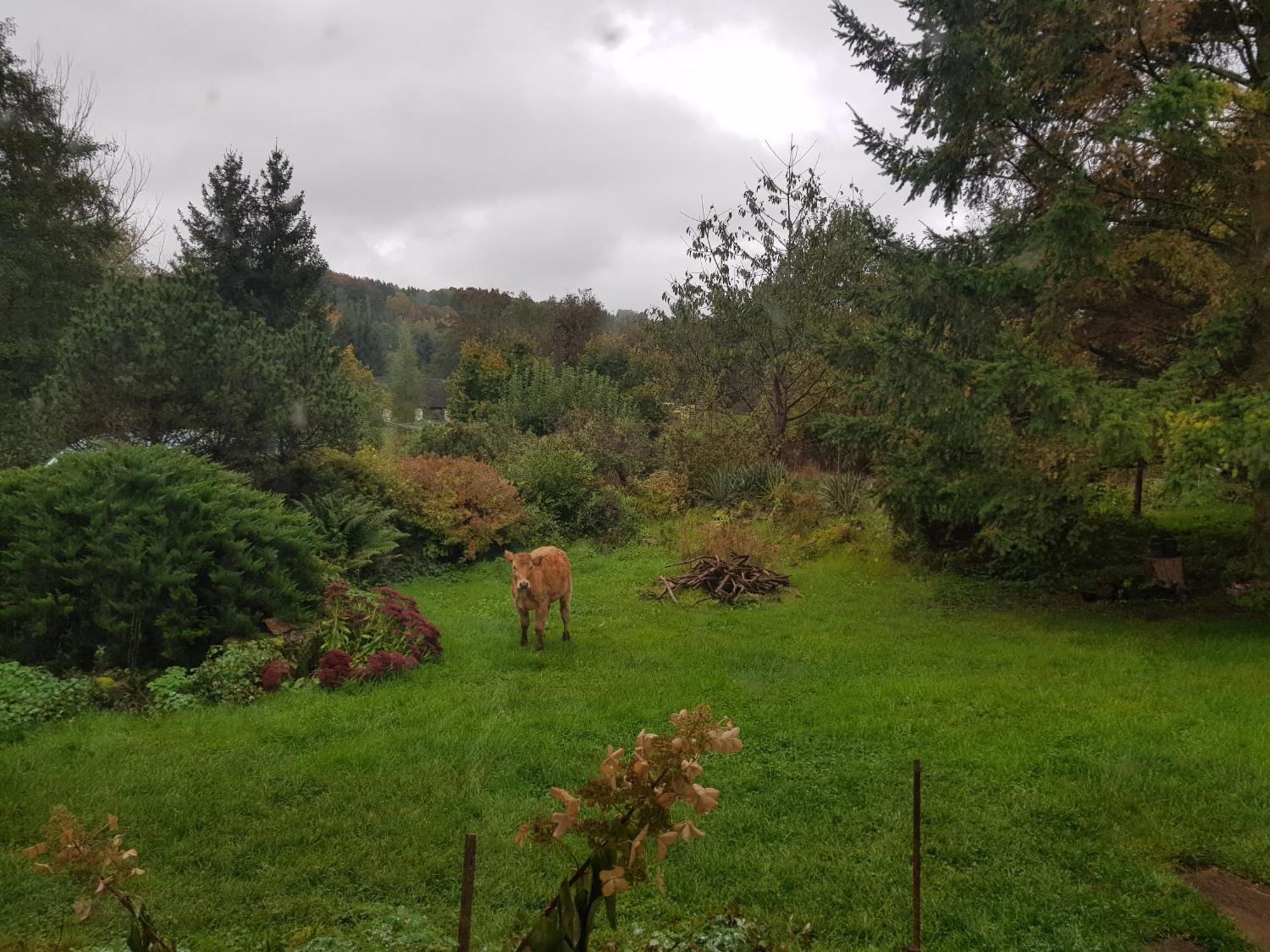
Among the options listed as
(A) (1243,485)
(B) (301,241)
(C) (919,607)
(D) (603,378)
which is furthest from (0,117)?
(A) (1243,485)

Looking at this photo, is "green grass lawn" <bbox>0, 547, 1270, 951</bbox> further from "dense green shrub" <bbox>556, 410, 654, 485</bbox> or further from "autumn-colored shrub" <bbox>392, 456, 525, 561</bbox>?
"dense green shrub" <bbox>556, 410, 654, 485</bbox>

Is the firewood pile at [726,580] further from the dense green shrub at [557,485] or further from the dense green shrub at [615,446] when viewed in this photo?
the dense green shrub at [615,446]

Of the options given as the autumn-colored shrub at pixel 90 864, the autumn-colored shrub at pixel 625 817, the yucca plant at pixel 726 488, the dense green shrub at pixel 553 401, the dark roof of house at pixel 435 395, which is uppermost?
the dark roof of house at pixel 435 395

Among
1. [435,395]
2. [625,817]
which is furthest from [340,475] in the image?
[435,395]

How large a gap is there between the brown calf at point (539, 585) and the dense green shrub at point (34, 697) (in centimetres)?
361

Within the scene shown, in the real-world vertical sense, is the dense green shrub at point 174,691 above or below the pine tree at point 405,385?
below

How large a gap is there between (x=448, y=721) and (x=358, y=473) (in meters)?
7.79

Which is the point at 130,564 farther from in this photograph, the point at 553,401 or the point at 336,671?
the point at 553,401

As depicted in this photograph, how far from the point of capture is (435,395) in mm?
50406

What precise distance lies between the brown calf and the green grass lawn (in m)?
0.28

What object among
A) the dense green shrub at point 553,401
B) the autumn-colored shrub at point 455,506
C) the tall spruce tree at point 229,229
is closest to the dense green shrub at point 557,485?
the autumn-colored shrub at point 455,506

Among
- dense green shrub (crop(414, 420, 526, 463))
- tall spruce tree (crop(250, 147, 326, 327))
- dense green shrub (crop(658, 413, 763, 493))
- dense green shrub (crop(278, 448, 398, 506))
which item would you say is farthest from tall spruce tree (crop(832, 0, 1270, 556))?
tall spruce tree (crop(250, 147, 326, 327))

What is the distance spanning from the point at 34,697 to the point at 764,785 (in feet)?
18.1

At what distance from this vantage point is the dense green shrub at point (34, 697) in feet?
19.7
